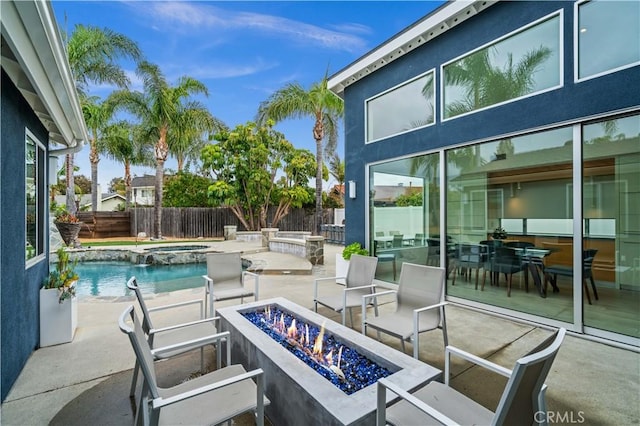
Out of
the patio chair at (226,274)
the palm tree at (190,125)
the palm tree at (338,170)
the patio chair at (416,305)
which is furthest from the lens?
the palm tree at (338,170)

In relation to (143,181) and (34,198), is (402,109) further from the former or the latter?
(143,181)

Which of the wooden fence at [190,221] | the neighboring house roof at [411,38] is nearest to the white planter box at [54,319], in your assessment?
the neighboring house roof at [411,38]

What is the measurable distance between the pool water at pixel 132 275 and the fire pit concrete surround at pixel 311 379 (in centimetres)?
530

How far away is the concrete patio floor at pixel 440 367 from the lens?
88.5 inches

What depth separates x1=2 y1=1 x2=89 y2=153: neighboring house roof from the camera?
5.92 feet

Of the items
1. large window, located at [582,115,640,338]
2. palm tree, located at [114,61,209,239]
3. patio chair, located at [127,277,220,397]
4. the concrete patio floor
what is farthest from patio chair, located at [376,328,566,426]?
palm tree, located at [114,61,209,239]

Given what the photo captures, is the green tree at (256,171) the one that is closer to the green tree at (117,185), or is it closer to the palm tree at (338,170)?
the palm tree at (338,170)

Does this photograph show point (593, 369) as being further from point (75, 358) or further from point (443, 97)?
point (75, 358)

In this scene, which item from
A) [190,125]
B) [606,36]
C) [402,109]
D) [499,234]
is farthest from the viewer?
[190,125]

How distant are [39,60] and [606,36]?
5700mm

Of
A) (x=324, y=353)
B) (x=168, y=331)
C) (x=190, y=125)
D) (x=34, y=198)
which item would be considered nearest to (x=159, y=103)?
(x=190, y=125)

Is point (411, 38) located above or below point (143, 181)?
below

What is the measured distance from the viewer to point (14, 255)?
2.83 metres

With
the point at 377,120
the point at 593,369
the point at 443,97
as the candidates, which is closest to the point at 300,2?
the point at 377,120
